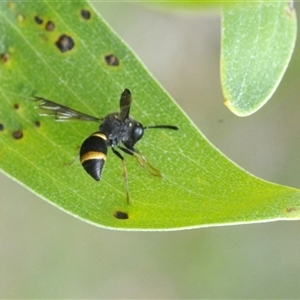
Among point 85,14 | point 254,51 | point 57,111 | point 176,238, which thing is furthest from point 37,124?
point 176,238

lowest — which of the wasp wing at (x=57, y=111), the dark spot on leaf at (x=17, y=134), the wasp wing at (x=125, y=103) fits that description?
the dark spot on leaf at (x=17, y=134)

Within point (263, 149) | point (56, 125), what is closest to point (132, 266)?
point (263, 149)

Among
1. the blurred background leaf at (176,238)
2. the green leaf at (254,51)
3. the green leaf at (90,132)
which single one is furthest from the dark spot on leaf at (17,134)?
the blurred background leaf at (176,238)

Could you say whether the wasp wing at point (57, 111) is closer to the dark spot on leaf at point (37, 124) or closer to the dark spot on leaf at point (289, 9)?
the dark spot on leaf at point (37, 124)

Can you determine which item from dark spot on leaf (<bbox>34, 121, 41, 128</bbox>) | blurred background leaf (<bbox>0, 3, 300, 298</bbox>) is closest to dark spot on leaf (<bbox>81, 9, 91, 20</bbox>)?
dark spot on leaf (<bbox>34, 121, 41, 128</bbox>)

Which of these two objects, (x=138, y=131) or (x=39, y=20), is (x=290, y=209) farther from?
(x=39, y=20)

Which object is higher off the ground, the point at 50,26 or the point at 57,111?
the point at 50,26
